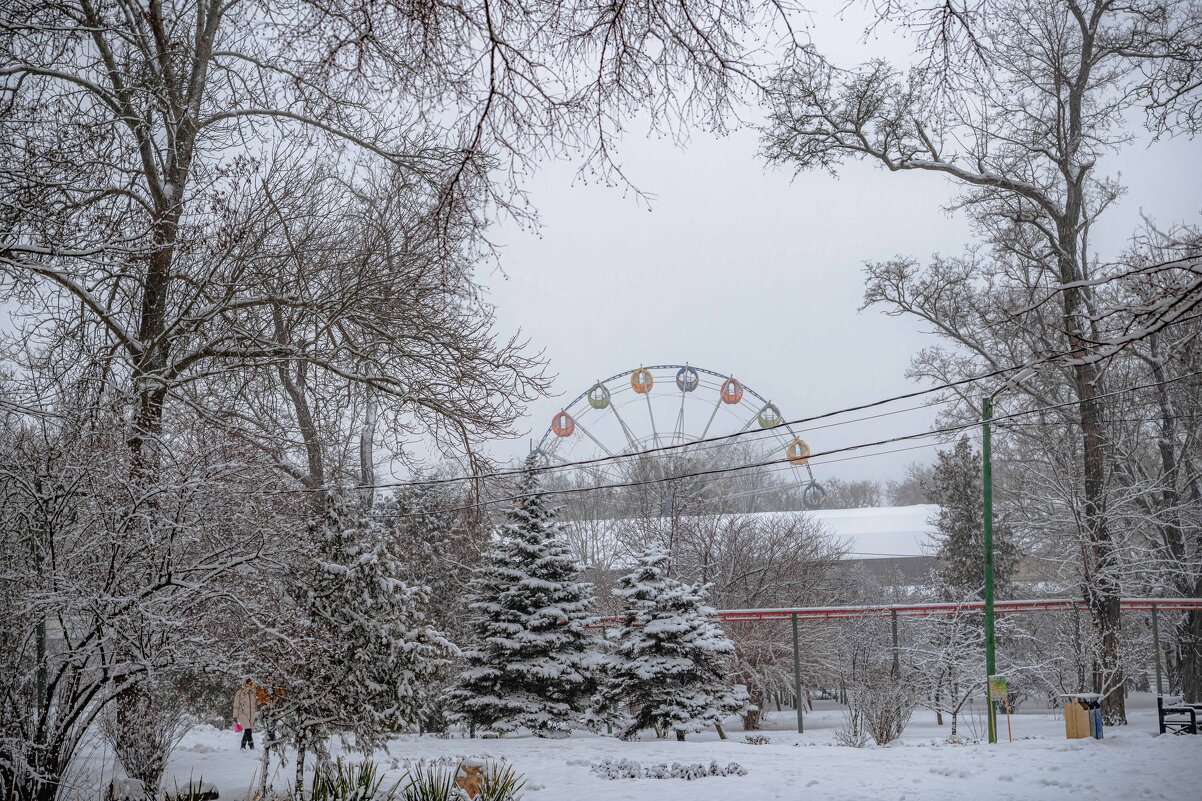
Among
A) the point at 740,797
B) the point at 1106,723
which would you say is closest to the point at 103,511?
the point at 740,797

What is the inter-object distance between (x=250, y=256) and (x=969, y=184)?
11.8 metres

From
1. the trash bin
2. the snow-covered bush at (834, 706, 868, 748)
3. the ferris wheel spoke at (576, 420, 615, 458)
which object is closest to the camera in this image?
the trash bin

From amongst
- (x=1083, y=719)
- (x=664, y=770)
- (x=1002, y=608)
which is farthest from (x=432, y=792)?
(x=1002, y=608)

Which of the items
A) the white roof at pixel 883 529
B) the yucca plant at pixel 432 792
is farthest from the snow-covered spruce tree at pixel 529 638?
the white roof at pixel 883 529

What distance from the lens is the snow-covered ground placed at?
346 inches

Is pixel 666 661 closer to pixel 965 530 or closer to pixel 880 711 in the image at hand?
pixel 880 711

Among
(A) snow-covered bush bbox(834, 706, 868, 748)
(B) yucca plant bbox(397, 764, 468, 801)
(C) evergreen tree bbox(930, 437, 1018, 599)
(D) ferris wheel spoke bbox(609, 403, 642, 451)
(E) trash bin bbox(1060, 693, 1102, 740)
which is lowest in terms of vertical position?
(A) snow-covered bush bbox(834, 706, 868, 748)

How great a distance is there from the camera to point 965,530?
2911 cm

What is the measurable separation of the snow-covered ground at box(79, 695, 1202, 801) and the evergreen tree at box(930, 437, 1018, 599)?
613 inches

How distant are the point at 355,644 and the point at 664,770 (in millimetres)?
4250

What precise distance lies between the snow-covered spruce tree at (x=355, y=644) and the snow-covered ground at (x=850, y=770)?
0.72 metres

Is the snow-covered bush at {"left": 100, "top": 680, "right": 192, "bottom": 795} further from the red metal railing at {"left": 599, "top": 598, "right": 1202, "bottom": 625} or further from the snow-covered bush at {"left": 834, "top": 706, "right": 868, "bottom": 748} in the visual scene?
the red metal railing at {"left": 599, "top": 598, "right": 1202, "bottom": 625}

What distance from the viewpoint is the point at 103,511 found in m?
6.91

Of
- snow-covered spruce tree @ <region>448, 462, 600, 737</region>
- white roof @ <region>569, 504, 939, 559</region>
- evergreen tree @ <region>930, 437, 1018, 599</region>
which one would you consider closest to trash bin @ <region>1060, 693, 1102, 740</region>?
snow-covered spruce tree @ <region>448, 462, 600, 737</region>
